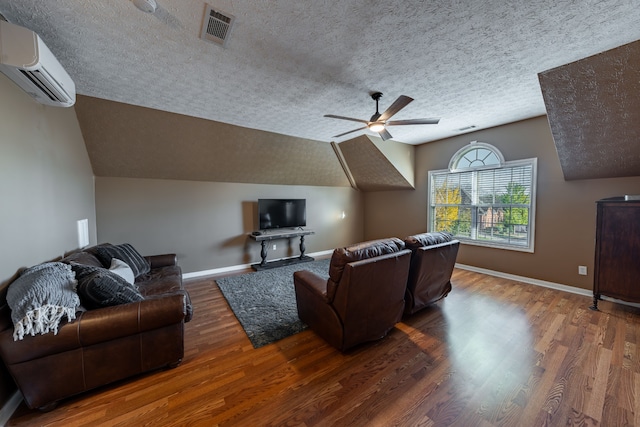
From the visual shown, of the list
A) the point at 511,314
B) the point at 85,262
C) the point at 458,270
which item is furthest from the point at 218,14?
the point at 458,270

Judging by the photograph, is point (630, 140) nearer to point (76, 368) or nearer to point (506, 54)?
point (506, 54)

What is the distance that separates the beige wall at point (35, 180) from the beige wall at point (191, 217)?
83 centimetres

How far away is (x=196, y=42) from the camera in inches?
74.1

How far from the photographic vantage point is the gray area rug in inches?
99.6

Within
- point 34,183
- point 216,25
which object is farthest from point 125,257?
point 216,25

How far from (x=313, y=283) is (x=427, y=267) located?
130cm

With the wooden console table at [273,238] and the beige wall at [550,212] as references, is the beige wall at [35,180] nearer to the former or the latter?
the wooden console table at [273,238]

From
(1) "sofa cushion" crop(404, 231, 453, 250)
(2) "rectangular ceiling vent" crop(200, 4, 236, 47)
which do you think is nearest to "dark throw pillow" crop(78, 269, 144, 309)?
(2) "rectangular ceiling vent" crop(200, 4, 236, 47)

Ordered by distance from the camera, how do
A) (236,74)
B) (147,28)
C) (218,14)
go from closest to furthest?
1. (218,14)
2. (147,28)
3. (236,74)

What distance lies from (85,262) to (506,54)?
4484mm

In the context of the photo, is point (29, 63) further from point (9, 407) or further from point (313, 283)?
point (313, 283)

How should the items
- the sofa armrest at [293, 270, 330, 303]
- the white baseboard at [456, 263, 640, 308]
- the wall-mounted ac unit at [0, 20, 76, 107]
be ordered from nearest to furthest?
the wall-mounted ac unit at [0, 20, 76, 107], the sofa armrest at [293, 270, 330, 303], the white baseboard at [456, 263, 640, 308]

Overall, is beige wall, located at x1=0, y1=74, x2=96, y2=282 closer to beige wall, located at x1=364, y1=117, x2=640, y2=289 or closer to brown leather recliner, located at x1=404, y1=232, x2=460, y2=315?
brown leather recliner, located at x1=404, y1=232, x2=460, y2=315

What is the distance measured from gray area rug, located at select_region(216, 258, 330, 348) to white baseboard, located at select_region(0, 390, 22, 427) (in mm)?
1594
